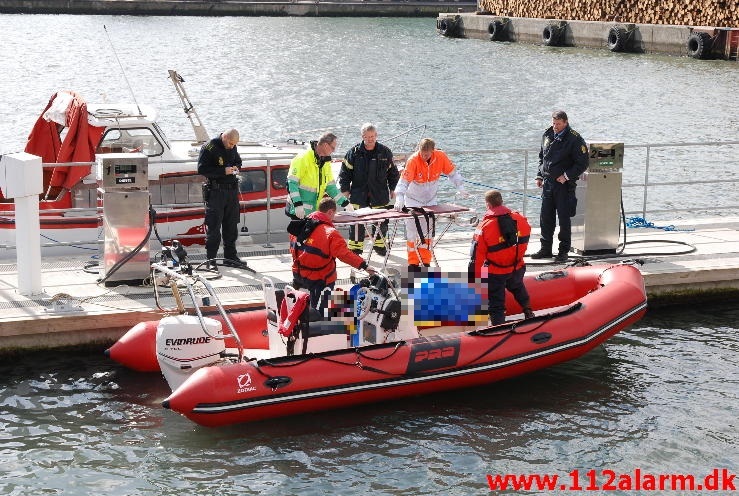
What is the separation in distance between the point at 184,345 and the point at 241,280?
2.29 meters

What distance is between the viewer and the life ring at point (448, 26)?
62281mm

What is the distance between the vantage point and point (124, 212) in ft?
36.7

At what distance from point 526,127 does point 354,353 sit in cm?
2230

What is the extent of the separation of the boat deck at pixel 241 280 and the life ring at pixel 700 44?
3157cm

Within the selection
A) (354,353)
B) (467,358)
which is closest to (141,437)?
(354,353)

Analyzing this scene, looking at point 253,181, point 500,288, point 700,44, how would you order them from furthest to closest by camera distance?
point 700,44, point 253,181, point 500,288

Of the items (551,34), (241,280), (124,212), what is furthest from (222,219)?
(551,34)

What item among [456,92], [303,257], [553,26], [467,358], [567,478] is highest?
[553,26]

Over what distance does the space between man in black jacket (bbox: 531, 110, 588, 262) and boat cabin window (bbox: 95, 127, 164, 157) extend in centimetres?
467

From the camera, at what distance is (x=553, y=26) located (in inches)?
2105

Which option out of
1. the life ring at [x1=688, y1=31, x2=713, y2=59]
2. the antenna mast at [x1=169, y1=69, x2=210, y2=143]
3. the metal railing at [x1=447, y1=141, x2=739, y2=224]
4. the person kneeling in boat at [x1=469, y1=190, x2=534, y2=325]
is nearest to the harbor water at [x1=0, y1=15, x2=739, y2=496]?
the person kneeling in boat at [x1=469, y1=190, x2=534, y2=325]

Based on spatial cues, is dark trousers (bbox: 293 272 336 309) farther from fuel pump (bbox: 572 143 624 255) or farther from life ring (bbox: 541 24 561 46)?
life ring (bbox: 541 24 561 46)

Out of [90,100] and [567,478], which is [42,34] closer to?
[90,100]

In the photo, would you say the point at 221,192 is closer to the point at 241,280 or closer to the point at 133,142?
the point at 241,280
